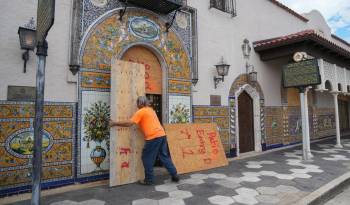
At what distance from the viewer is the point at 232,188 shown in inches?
165

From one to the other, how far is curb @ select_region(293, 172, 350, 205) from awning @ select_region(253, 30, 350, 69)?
3970 mm

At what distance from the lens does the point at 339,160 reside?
21.6ft

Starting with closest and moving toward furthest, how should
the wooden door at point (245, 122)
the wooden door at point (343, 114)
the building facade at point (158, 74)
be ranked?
1. the building facade at point (158, 74)
2. the wooden door at point (245, 122)
3. the wooden door at point (343, 114)

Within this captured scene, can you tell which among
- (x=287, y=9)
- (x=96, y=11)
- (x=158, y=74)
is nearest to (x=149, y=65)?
(x=158, y=74)

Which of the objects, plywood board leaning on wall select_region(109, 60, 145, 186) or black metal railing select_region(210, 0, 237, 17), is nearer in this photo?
plywood board leaning on wall select_region(109, 60, 145, 186)

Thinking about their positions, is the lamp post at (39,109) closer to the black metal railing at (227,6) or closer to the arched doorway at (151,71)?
the arched doorway at (151,71)

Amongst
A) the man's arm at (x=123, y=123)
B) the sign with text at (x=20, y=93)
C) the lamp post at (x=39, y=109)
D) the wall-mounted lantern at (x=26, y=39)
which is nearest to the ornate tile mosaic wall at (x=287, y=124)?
the man's arm at (x=123, y=123)

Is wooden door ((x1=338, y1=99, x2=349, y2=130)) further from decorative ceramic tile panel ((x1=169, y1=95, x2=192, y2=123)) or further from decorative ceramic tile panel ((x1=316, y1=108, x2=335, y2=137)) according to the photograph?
decorative ceramic tile panel ((x1=169, y1=95, x2=192, y2=123))

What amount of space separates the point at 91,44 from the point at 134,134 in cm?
189

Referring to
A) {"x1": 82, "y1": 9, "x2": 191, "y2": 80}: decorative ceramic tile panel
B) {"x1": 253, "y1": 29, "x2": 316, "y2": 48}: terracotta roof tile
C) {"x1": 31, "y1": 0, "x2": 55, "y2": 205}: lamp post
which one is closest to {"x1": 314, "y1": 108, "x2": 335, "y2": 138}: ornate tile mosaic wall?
{"x1": 253, "y1": 29, "x2": 316, "y2": 48}: terracotta roof tile

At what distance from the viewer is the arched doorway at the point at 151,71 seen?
5392 mm

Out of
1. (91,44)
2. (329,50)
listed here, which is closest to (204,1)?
(91,44)

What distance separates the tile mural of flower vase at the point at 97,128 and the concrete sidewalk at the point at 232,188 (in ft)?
1.90

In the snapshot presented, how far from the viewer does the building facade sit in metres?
3.89
